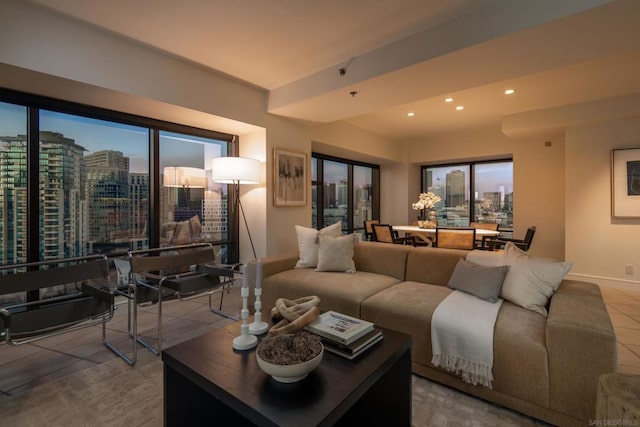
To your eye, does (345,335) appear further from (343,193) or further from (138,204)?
(343,193)

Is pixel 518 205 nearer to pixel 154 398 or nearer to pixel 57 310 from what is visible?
pixel 154 398

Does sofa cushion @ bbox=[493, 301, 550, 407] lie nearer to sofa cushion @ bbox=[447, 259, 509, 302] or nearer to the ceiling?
sofa cushion @ bbox=[447, 259, 509, 302]

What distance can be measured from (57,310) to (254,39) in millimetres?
2678

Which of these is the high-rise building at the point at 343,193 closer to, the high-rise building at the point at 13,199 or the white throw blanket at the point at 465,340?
the white throw blanket at the point at 465,340

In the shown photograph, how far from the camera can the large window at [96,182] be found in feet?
8.75

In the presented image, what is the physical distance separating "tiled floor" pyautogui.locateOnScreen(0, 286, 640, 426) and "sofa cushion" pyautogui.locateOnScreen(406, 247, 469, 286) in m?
0.97

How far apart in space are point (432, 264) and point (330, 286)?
3.27 ft

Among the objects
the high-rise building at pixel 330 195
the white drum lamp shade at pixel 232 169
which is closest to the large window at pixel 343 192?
the high-rise building at pixel 330 195

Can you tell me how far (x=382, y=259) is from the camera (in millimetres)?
3162

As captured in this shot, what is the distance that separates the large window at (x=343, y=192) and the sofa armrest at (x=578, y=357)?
168 inches

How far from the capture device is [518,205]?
220 inches

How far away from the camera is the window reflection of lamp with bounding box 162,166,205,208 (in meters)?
3.62

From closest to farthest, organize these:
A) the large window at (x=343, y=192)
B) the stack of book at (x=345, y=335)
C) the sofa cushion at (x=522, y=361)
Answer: the stack of book at (x=345, y=335), the sofa cushion at (x=522, y=361), the large window at (x=343, y=192)


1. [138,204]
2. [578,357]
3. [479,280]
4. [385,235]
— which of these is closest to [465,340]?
[578,357]
